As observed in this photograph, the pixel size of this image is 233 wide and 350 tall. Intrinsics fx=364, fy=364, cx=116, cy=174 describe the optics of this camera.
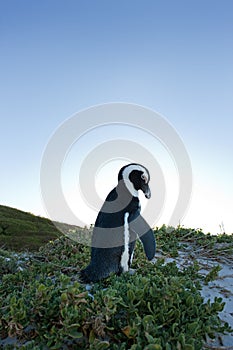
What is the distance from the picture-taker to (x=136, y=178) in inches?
194

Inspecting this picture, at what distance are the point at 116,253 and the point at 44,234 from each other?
27.9 ft

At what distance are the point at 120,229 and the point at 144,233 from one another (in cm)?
42

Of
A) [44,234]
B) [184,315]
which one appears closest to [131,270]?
[184,315]

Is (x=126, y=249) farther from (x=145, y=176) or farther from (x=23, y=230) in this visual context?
(x=23, y=230)

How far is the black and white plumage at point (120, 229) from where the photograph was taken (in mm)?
4648

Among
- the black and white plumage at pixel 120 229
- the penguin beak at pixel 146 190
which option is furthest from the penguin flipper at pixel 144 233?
the penguin beak at pixel 146 190

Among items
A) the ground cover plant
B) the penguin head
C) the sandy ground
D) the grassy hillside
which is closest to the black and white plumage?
the penguin head

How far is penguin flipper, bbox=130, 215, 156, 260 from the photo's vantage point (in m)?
4.94

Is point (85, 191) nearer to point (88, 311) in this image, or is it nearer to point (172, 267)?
point (172, 267)

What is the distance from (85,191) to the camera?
18.9ft

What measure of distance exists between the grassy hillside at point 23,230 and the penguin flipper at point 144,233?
229 inches

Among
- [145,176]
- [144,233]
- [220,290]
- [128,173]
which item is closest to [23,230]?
[144,233]

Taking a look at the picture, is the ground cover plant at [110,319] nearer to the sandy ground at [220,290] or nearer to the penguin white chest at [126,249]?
the sandy ground at [220,290]

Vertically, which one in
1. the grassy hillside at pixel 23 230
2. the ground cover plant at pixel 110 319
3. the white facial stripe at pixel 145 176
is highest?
the grassy hillside at pixel 23 230
